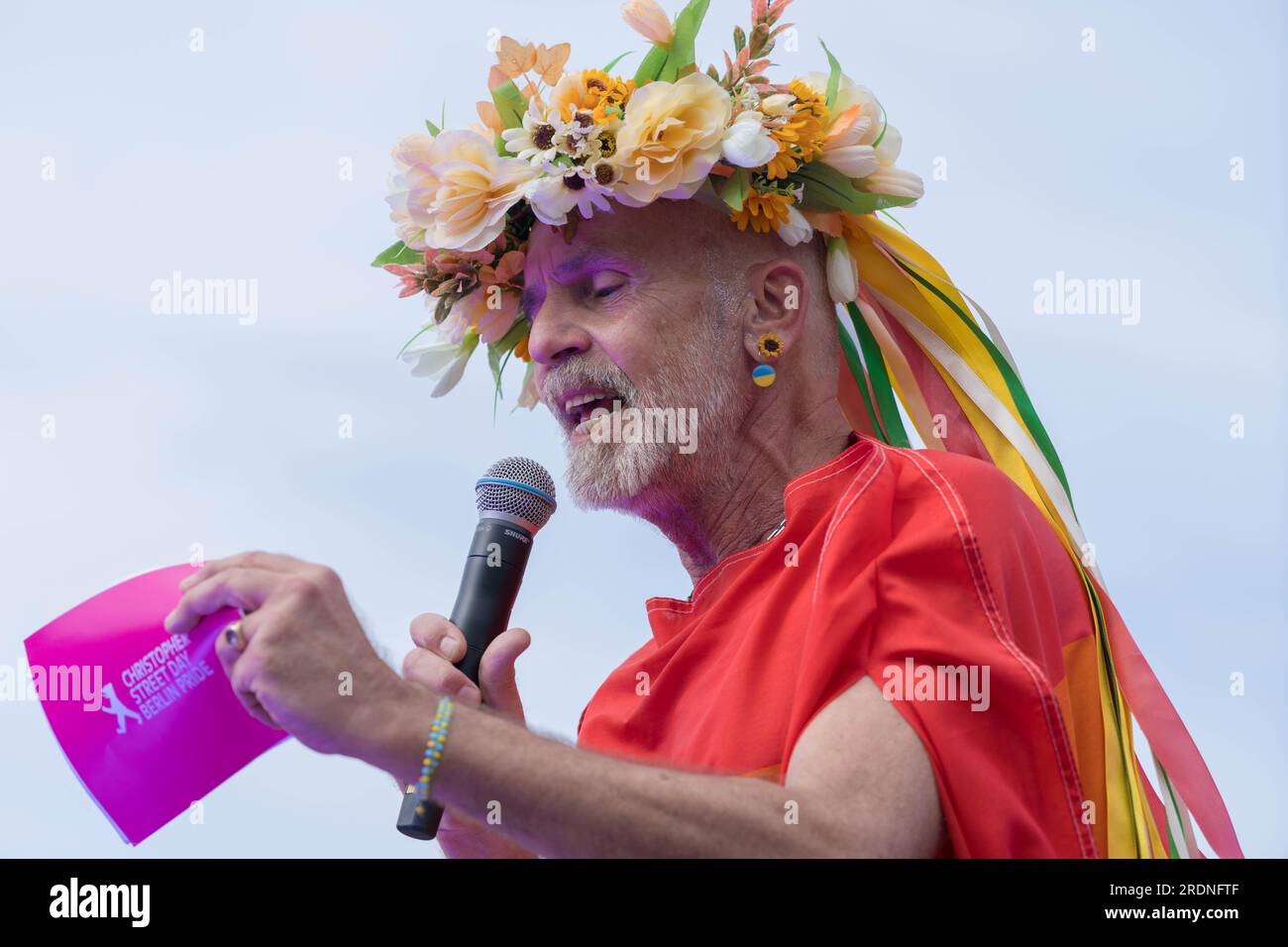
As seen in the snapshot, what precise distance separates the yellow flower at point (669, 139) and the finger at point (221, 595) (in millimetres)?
1501

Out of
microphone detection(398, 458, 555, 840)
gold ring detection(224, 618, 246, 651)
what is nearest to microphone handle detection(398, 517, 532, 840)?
microphone detection(398, 458, 555, 840)

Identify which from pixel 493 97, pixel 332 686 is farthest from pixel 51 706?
pixel 493 97

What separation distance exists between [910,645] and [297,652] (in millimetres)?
1048

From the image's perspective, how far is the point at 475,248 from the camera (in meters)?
3.66

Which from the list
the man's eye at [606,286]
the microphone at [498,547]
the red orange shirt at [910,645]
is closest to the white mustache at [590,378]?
the man's eye at [606,286]

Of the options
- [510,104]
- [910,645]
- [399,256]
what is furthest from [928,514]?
[399,256]

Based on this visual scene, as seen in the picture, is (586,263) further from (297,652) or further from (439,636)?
(297,652)

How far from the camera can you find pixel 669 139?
354 centimetres

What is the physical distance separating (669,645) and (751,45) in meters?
1.49

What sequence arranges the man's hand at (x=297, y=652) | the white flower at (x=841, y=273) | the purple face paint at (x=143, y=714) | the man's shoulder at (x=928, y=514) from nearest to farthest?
the man's hand at (x=297, y=652)
the purple face paint at (x=143, y=714)
the man's shoulder at (x=928, y=514)
the white flower at (x=841, y=273)

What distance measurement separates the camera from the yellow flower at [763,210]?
3689 millimetres

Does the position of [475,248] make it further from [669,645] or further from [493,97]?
[669,645]

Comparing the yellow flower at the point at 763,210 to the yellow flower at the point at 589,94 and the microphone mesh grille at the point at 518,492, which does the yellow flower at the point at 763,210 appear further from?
the microphone mesh grille at the point at 518,492
